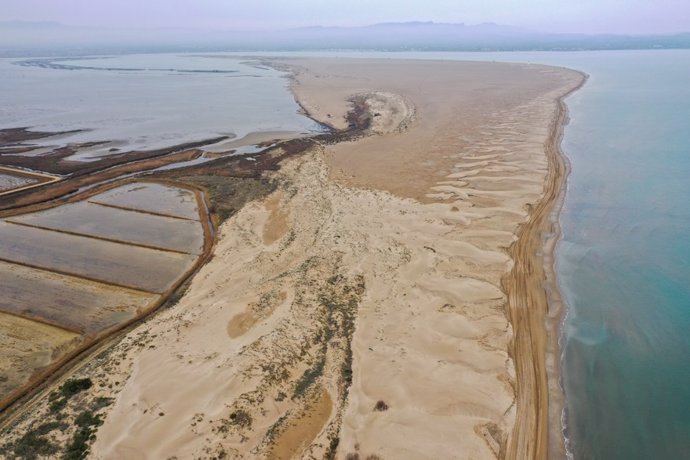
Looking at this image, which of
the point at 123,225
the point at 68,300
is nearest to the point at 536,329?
the point at 68,300

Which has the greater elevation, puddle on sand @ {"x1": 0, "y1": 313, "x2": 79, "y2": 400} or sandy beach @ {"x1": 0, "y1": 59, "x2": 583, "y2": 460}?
sandy beach @ {"x1": 0, "y1": 59, "x2": 583, "y2": 460}

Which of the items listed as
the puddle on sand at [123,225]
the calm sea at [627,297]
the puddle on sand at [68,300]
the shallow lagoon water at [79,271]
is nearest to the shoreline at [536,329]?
the calm sea at [627,297]

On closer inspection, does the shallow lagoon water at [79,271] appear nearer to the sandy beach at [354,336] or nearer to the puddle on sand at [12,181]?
the sandy beach at [354,336]

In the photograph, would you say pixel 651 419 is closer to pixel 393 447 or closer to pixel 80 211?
pixel 393 447

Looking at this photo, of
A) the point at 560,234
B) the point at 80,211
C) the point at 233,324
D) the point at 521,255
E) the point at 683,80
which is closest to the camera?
the point at 233,324

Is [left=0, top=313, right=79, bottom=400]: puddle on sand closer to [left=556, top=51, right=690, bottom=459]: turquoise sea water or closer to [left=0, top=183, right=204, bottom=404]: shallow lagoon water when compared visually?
[left=0, top=183, right=204, bottom=404]: shallow lagoon water

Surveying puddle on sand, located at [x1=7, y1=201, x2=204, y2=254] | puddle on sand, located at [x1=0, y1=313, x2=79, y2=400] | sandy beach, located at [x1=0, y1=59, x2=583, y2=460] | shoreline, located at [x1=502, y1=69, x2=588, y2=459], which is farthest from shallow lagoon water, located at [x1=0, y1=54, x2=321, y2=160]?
shoreline, located at [x1=502, y1=69, x2=588, y2=459]

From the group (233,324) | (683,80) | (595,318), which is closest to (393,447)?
(233,324)
